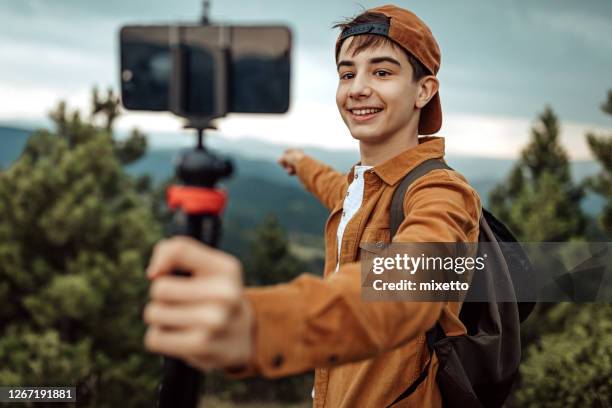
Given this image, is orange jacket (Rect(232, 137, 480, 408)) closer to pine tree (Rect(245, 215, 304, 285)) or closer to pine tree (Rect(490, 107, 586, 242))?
pine tree (Rect(490, 107, 586, 242))

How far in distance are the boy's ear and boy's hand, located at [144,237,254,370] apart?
1650 mm

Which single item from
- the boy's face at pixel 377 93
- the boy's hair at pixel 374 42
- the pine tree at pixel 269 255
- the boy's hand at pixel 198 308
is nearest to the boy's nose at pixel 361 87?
the boy's face at pixel 377 93

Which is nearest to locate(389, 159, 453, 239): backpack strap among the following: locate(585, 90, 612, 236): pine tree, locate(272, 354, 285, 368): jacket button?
locate(272, 354, 285, 368): jacket button

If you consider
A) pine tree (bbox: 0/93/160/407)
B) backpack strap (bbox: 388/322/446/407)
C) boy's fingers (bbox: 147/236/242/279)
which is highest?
boy's fingers (bbox: 147/236/242/279)

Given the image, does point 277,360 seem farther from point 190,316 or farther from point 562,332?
point 562,332

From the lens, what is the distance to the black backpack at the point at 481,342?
2143 millimetres

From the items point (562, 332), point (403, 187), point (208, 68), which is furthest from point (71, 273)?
point (208, 68)

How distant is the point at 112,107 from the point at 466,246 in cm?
1760

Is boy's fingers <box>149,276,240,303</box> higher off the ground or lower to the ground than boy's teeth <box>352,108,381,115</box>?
lower

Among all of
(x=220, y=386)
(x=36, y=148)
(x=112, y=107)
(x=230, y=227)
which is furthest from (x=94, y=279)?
(x=230, y=227)

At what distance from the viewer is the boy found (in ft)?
3.52

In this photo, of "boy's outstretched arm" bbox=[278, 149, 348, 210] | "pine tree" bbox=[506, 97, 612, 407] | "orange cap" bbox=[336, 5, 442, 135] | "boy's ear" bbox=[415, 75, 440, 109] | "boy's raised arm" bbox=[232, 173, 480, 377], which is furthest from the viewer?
"pine tree" bbox=[506, 97, 612, 407]

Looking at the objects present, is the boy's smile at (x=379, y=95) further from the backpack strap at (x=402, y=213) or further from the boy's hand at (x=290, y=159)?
the boy's hand at (x=290, y=159)

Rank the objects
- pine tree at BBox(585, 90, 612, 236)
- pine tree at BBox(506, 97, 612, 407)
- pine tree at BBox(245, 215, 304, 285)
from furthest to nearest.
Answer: pine tree at BBox(245, 215, 304, 285), pine tree at BBox(585, 90, 612, 236), pine tree at BBox(506, 97, 612, 407)
